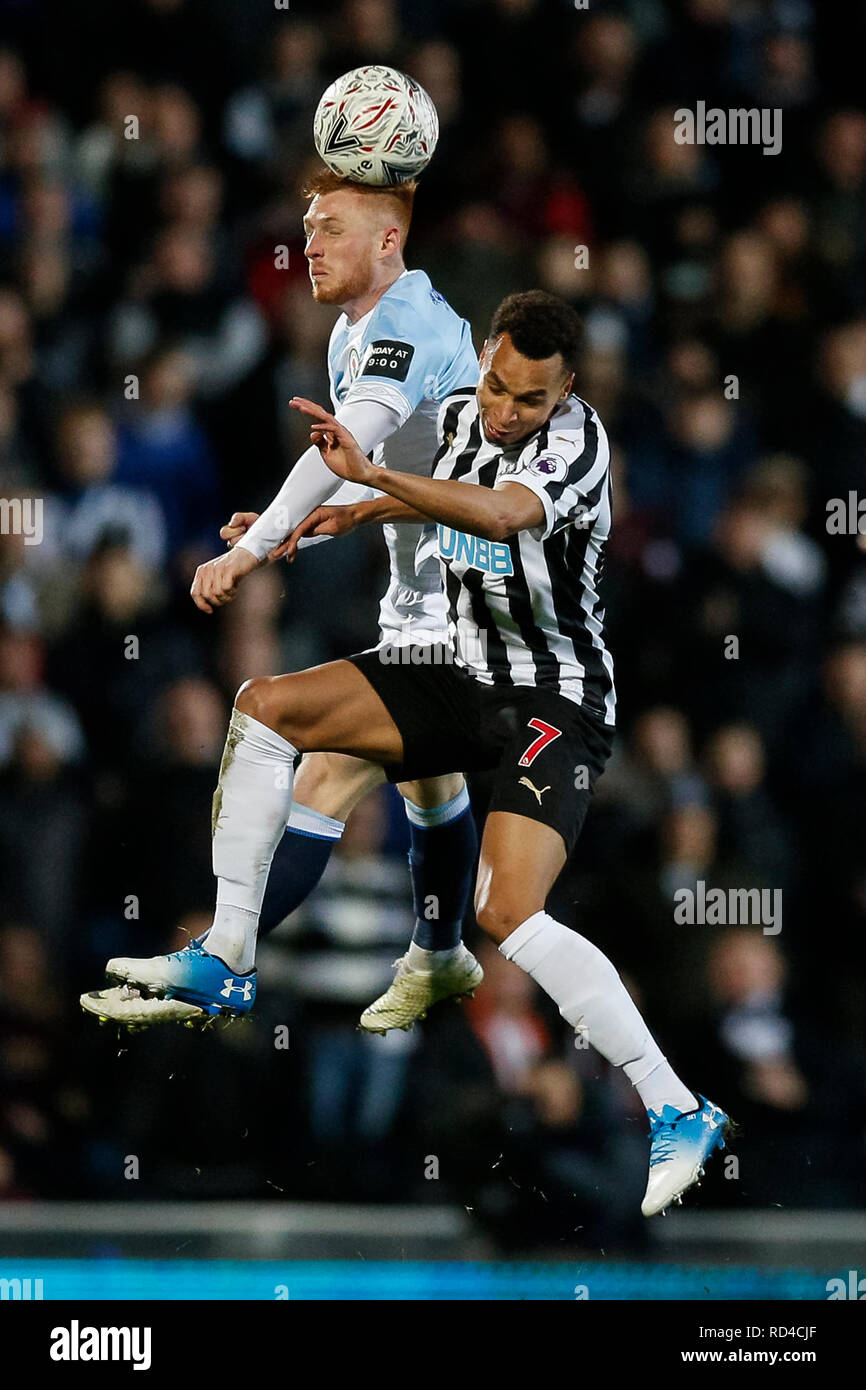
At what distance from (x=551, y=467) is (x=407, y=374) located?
446 mm

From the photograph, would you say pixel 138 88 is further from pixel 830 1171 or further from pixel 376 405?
pixel 830 1171

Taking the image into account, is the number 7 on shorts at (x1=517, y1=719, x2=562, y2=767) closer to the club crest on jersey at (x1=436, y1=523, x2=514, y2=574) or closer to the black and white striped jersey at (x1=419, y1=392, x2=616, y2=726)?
the black and white striped jersey at (x1=419, y1=392, x2=616, y2=726)

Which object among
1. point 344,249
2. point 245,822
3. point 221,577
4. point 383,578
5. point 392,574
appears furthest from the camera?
point 383,578

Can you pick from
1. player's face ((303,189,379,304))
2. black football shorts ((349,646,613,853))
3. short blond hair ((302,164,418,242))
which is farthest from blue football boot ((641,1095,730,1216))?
short blond hair ((302,164,418,242))

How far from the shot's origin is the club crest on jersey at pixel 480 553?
444 centimetres

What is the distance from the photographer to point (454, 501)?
3.98 metres

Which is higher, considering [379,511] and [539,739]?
[379,511]

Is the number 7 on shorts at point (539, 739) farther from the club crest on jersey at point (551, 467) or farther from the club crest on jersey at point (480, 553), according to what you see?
the club crest on jersey at point (551, 467)

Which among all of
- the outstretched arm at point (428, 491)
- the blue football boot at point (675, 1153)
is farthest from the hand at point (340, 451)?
the blue football boot at point (675, 1153)

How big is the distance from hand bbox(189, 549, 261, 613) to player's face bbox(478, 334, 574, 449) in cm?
69

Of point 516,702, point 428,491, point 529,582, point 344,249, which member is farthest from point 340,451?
point 344,249

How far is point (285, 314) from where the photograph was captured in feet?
19.3

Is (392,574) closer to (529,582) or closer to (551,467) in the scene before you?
(529,582)

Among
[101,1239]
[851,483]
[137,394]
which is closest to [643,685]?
[851,483]
